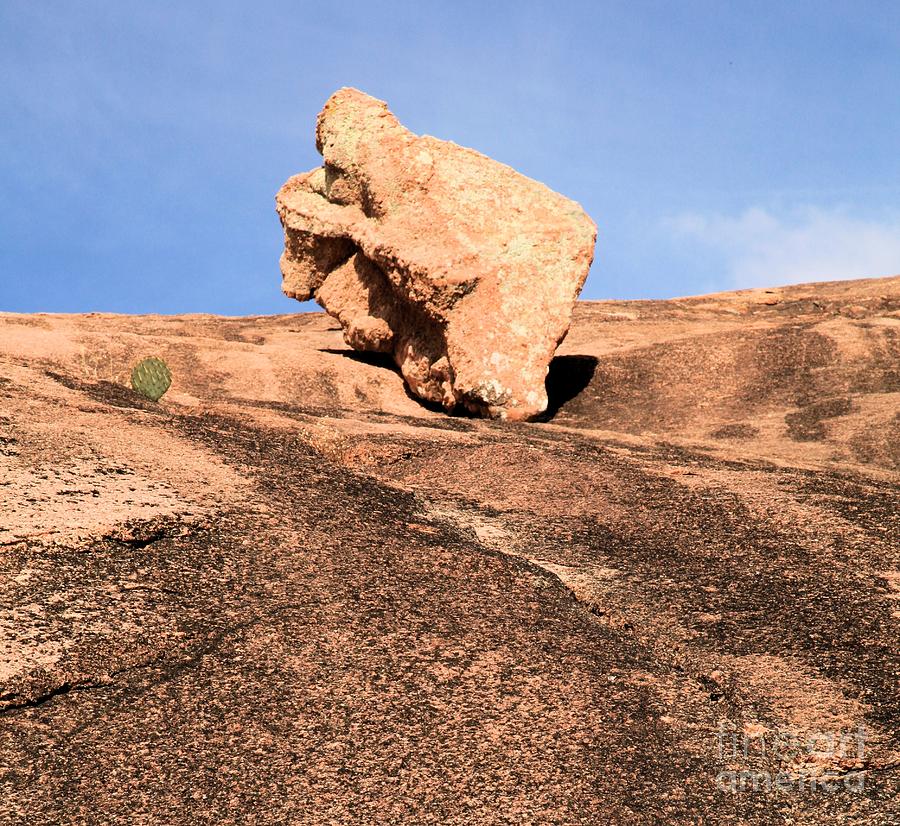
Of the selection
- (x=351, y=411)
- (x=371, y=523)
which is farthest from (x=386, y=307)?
(x=371, y=523)

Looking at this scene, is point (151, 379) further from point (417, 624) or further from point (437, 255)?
point (417, 624)

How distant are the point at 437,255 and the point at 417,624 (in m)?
7.66

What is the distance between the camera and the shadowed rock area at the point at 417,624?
3.91m

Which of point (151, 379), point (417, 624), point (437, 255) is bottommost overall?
point (417, 624)

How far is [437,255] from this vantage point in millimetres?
11938

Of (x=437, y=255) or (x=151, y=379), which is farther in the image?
(x=437, y=255)

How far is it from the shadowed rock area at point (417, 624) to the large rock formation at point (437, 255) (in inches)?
142

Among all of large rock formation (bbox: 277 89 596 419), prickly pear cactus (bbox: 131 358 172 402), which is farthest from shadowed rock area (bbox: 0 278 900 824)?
large rock formation (bbox: 277 89 596 419)

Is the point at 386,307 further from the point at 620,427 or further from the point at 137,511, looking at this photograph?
the point at 137,511

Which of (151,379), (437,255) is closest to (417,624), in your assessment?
(151,379)

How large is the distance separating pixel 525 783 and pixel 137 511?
2632 mm

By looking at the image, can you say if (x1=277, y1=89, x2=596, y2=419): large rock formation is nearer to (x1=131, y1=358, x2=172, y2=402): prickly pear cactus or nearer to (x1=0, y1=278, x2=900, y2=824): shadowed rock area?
(x1=0, y1=278, x2=900, y2=824): shadowed rock area

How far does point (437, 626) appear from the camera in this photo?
15.9 ft

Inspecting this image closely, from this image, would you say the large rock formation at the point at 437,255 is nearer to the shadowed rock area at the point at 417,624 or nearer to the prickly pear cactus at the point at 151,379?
the shadowed rock area at the point at 417,624
